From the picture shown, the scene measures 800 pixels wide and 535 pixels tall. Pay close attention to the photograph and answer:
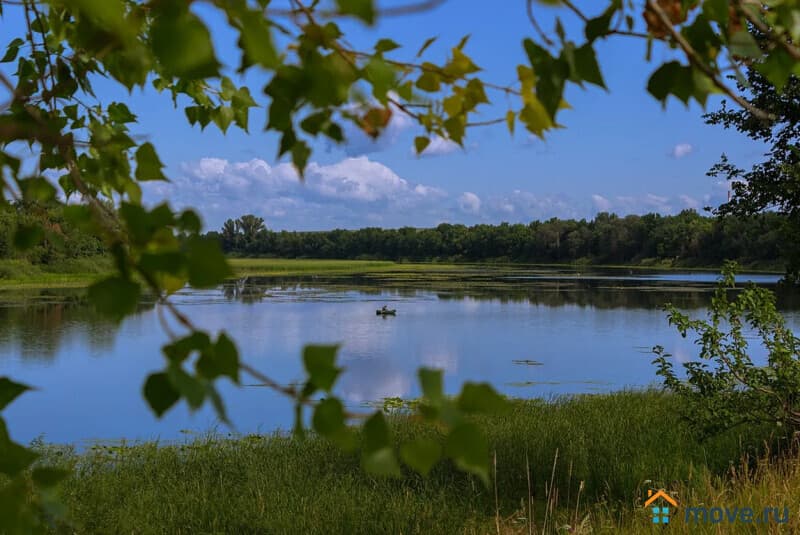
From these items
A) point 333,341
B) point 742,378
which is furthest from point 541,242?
point 742,378

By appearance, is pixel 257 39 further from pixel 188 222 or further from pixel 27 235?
pixel 27 235

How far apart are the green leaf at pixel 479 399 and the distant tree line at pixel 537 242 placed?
52.6 metres

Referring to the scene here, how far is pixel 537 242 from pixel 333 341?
63.5 m

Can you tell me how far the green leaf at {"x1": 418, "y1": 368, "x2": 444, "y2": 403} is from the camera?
2.07ft

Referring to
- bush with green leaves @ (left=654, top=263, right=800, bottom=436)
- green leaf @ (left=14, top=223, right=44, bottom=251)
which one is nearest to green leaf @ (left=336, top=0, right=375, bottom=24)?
green leaf @ (left=14, top=223, right=44, bottom=251)

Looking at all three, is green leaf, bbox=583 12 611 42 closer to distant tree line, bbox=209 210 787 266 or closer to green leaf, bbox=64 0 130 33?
green leaf, bbox=64 0 130 33

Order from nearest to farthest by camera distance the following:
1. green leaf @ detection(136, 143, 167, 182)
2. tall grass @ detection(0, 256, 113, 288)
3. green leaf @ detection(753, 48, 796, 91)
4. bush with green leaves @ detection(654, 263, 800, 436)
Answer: green leaf @ detection(753, 48, 796, 91) → green leaf @ detection(136, 143, 167, 182) → bush with green leaves @ detection(654, 263, 800, 436) → tall grass @ detection(0, 256, 113, 288)

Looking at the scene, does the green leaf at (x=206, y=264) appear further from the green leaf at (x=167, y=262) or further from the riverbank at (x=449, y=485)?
the riverbank at (x=449, y=485)

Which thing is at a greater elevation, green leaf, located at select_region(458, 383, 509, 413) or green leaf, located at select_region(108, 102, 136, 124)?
green leaf, located at select_region(108, 102, 136, 124)

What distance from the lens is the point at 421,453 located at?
0.70 m

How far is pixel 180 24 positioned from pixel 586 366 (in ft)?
48.5

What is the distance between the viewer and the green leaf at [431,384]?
632 mm

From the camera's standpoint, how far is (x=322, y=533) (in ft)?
13.8

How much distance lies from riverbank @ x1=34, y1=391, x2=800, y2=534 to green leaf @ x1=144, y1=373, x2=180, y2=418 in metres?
3.17
